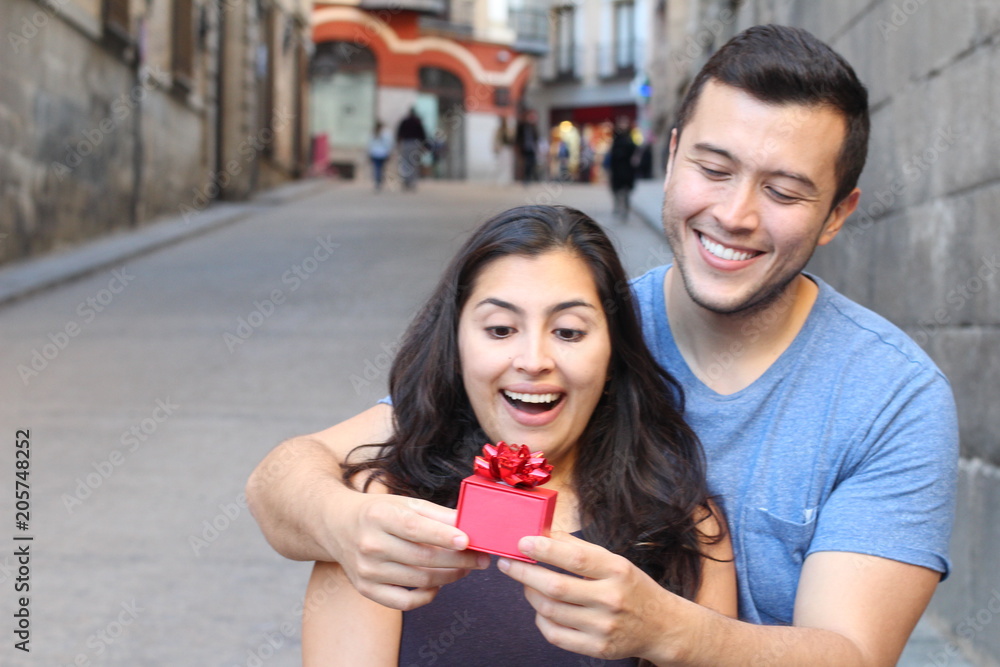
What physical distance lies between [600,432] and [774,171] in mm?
586

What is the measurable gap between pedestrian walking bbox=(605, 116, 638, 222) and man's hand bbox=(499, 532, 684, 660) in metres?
12.9

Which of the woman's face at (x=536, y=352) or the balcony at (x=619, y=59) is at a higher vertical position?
the balcony at (x=619, y=59)

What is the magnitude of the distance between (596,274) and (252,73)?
17250 millimetres

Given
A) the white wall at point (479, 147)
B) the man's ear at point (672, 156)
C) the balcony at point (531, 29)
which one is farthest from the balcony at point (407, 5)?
the man's ear at point (672, 156)

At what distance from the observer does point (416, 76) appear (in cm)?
3127

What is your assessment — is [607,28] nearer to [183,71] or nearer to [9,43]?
[183,71]

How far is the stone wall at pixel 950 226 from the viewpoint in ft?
11.1

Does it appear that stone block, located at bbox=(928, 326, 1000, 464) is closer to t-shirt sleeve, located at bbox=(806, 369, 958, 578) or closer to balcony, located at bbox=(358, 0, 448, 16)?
t-shirt sleeve, located at bbox=(806, 369, 958, 578)

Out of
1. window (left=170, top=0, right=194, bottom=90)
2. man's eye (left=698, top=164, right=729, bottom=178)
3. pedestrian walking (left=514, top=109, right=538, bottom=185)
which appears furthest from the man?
pedestrian walking (left=514, top=109, right=538, bottom=185)

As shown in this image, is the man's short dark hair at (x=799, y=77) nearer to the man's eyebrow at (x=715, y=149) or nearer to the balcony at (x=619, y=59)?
the man's eyebrow at (x=715, y=149)

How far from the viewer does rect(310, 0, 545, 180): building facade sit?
30594mm

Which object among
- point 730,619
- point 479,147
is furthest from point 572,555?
point 479,147

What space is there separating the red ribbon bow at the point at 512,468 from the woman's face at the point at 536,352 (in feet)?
0.84

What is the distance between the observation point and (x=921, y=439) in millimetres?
1942
